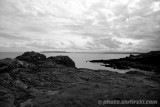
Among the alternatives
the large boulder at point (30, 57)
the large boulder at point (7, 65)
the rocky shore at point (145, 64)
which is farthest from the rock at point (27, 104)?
the rocky shore at point (145, 64)

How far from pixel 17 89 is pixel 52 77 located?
3449 millimetres

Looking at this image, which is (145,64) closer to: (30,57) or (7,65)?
(30,57)

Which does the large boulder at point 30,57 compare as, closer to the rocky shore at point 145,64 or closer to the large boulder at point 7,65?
the large boulder at point 7,65

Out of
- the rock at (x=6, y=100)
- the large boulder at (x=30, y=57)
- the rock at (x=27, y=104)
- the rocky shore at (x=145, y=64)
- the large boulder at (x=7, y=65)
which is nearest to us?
the rock at (x=6, y=100)

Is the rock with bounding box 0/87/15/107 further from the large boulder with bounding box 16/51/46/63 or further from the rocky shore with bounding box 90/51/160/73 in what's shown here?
the rocky shore with bounding box 90/51/160/73

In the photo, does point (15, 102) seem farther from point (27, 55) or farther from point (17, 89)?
point (27, 55)

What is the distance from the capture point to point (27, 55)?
634 inches

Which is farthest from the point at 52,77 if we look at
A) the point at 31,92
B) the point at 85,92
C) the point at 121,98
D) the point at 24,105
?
the point at 121,98

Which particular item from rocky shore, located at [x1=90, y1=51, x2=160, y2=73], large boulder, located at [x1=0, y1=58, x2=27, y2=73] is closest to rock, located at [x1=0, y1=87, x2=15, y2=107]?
large boulder, located at [x1=0, y1=58, x2=27, y2=73]

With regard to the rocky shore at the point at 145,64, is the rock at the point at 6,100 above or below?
above

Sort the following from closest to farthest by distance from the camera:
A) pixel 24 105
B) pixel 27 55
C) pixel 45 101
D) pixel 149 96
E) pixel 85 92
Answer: pixel 24 105
pixel 45 101
pixel 149 96
pixel 85 92
pixel 27 55

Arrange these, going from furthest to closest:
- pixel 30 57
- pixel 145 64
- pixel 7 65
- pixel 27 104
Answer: pixel 145 64 < pixel 30 57 < pixel 7 65 < pixel 27 104

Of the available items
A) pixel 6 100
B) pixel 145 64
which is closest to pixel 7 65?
pixel 6 100

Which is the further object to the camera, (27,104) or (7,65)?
(7,65)
